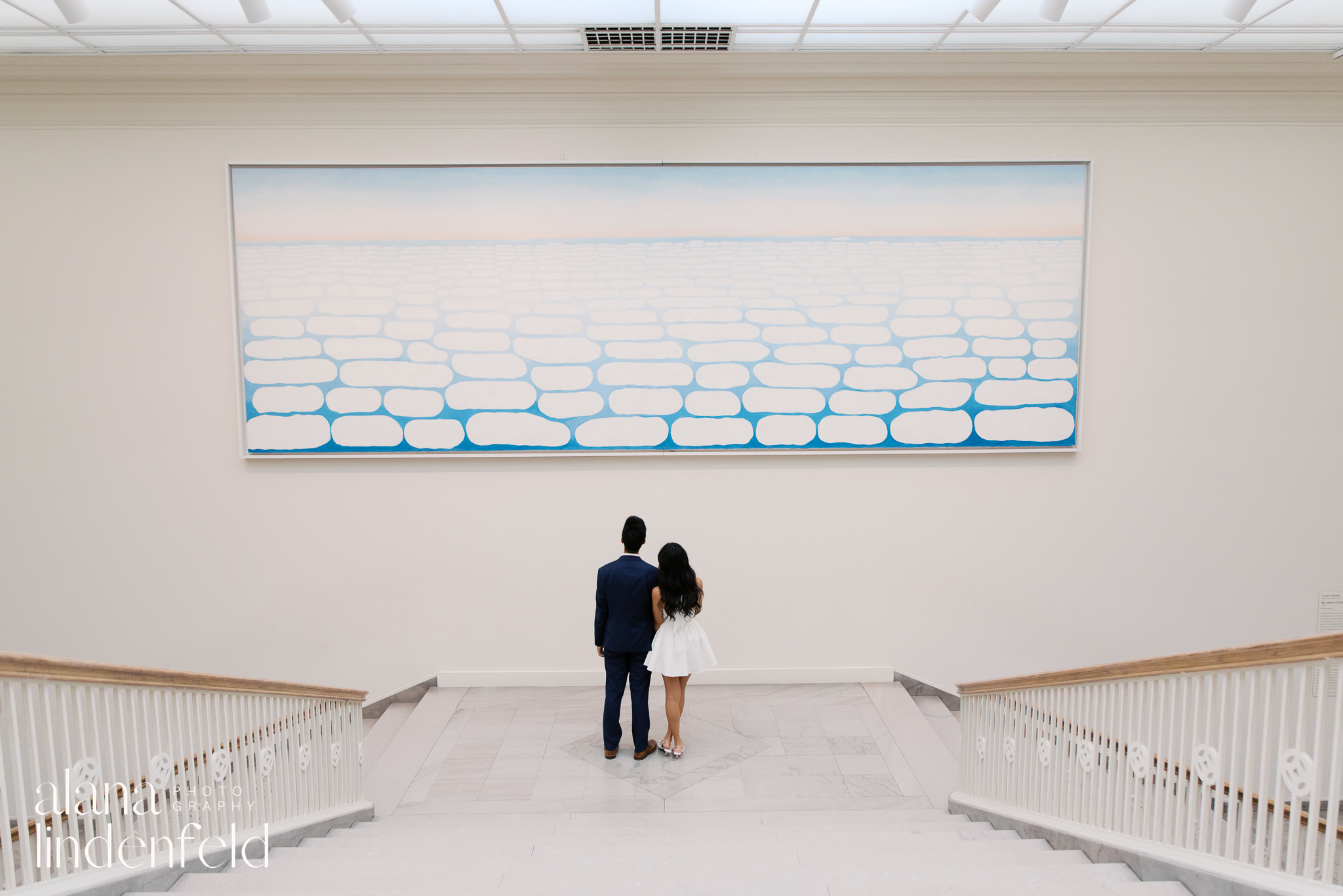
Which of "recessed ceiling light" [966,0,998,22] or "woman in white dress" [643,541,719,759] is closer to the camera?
"recessed ceiling light" [966,0,998,22]

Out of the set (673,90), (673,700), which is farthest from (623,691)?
(673,90)

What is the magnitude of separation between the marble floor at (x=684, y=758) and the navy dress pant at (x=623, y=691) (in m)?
0.17

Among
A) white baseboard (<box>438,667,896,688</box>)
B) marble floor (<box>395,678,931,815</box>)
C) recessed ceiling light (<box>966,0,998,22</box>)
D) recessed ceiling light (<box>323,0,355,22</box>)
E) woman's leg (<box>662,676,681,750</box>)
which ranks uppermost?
recessed ceiling light (<box>323,0,355,22</box>)

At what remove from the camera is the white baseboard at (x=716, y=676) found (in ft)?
18.8

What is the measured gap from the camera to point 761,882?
2576 millimetres

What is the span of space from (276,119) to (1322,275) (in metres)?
8.08

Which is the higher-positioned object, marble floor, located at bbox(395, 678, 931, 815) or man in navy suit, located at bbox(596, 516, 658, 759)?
man in navy suit, located at bbox(596, 516, 658, 759)

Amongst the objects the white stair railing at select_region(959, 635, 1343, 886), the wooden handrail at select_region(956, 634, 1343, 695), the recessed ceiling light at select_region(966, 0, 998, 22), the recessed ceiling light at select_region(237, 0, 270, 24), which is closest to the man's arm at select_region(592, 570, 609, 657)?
the white stair railing at select_region(959, 635, 1343, 886)

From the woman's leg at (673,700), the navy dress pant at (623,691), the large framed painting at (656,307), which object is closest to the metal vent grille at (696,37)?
the large framed painting at (656,307)

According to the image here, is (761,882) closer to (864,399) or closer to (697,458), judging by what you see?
(697,458)

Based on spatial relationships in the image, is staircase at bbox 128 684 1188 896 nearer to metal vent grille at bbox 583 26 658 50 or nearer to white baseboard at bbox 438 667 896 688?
white baseboard at bbox 438 667 896 688

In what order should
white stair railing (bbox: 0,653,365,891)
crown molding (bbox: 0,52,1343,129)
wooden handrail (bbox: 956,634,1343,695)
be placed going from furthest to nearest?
crown molding (bbox: 0,52,1343,129)
white stair railing (bbox: 0,653,365,891)
wooden handrail (bbox: 956,634,1343,695)

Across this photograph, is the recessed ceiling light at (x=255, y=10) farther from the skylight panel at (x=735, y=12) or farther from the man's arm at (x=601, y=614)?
the man's arm at (x=601, y=614)

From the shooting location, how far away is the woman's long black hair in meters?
4.22
